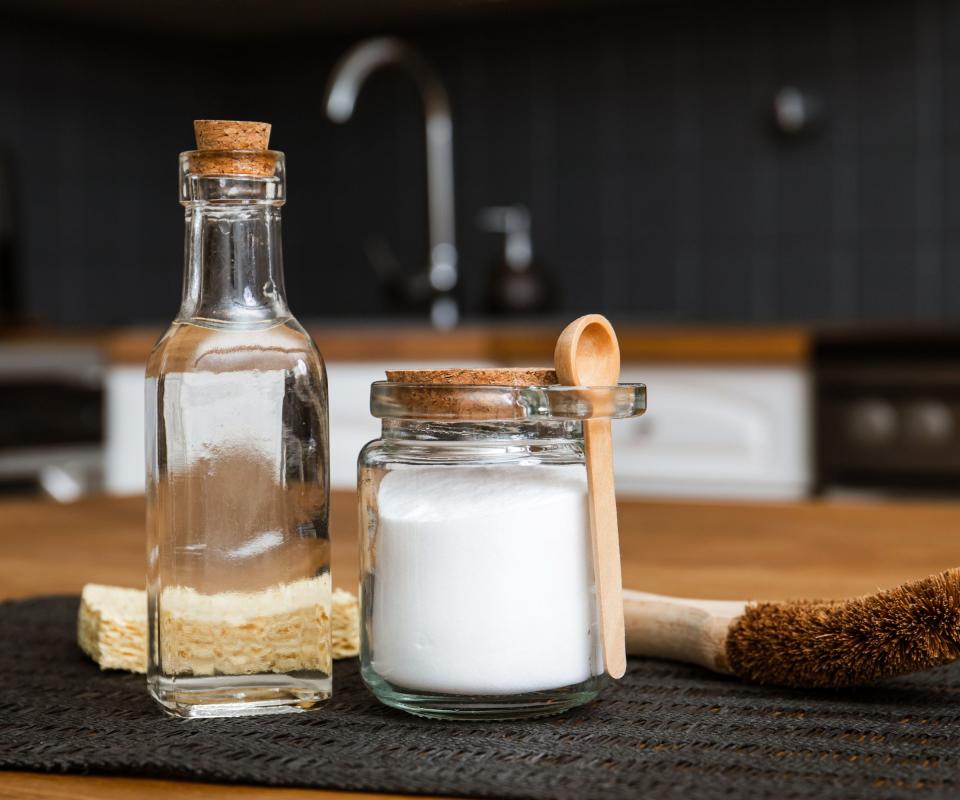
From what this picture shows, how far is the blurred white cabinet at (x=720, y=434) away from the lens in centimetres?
217

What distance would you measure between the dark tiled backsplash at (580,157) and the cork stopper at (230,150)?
2.64m

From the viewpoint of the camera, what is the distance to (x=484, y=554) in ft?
1.53

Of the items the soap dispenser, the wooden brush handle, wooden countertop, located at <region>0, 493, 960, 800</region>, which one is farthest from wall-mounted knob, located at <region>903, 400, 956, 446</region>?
the wooden brush handle

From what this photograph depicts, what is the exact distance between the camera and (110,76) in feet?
11.1

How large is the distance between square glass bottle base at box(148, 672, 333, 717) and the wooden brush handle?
0.15 m

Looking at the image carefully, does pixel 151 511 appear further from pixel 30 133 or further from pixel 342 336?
pixel 30 133

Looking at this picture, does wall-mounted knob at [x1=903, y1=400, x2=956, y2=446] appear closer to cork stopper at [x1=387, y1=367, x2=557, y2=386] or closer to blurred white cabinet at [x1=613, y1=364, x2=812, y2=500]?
blurred white cabinet at [x1=613, y1=364, x2=812, y2=500]

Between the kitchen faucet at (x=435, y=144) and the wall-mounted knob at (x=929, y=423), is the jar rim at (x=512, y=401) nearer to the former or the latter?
the wall-mounted knob at (x=929, y=423)

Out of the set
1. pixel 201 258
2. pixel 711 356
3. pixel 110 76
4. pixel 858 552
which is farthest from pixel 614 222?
pixel 201 258

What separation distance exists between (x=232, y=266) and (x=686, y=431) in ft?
5.94

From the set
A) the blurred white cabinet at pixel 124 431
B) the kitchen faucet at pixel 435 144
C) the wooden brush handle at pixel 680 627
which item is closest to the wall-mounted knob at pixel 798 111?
the kitchen faucet at pixel 435 144

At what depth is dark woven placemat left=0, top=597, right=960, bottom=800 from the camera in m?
0.40

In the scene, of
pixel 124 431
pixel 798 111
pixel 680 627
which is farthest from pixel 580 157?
→ pixel 680 627

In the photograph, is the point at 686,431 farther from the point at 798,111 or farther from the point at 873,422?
the point at 798,111
